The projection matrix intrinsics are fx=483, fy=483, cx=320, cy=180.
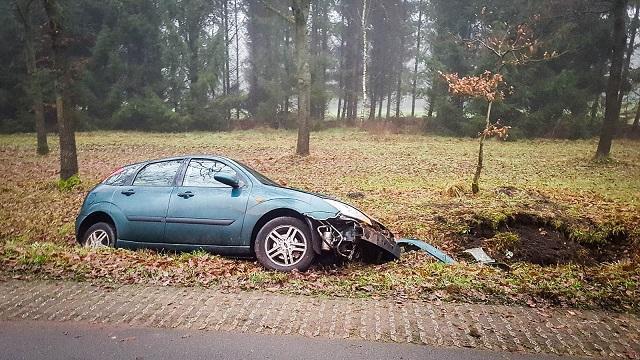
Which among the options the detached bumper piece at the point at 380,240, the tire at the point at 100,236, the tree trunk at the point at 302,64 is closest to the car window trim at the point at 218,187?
the tire at the point at 100,236

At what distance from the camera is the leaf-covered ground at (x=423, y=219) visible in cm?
557

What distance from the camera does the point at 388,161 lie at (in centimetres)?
1889

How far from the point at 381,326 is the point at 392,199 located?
7.27 meters

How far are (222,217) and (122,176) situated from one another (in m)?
1.99

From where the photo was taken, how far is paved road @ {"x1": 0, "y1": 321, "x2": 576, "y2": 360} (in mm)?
3914

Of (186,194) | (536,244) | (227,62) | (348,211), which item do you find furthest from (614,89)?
(227,62)

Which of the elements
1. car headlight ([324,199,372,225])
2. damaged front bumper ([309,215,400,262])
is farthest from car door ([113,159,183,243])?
car headlight ([324,199,372,225])

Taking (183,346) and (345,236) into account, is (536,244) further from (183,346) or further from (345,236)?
(183,346)

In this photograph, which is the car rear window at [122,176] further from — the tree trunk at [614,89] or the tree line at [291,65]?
the tree line at [291,65]

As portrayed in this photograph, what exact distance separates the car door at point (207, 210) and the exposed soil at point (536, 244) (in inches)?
161

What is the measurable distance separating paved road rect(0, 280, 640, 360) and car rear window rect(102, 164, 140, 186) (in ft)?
7.60

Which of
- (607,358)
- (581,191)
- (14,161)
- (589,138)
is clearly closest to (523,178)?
(581,191)

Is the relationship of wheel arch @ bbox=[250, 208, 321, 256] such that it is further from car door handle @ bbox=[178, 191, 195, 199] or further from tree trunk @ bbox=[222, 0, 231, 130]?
tree trunk @ bbox=[222, 0, 231, 130]

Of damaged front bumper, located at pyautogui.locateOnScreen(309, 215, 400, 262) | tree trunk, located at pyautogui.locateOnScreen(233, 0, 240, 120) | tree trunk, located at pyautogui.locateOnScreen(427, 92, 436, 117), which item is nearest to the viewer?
damaged front bumper, located at pyautogui.locateOnScreen(309, 215, 400, 262)
